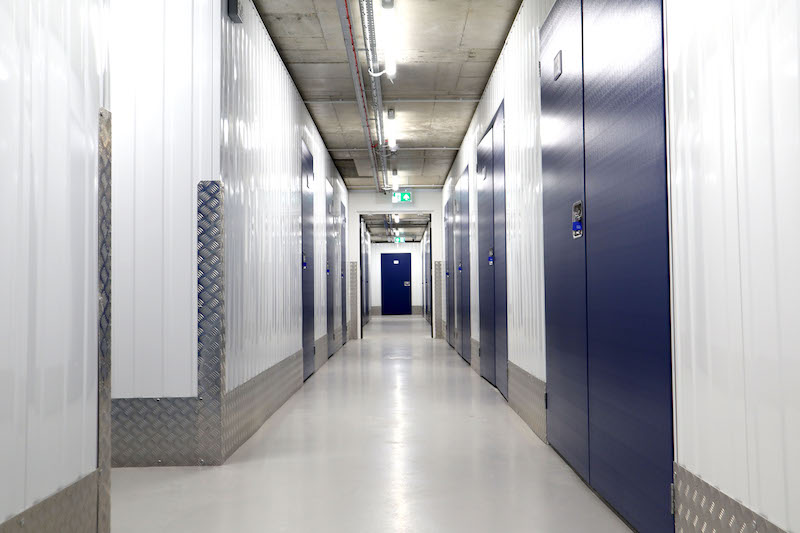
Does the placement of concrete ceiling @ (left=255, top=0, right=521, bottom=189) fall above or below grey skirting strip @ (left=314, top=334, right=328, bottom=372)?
above

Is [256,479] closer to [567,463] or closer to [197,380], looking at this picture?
[197,380]

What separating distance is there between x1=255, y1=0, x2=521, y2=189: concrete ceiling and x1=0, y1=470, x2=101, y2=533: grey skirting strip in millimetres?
4875

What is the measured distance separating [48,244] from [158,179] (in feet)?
7.83

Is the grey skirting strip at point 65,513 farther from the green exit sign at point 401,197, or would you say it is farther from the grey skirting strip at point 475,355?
the green exit sign at point 401,197

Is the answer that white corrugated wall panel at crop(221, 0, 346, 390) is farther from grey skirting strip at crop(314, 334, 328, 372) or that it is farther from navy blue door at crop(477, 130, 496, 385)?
navy blue door at crop(477, 130, 496, 385)

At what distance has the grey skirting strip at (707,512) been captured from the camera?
2.12 metres

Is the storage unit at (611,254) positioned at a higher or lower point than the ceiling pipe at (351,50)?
lower

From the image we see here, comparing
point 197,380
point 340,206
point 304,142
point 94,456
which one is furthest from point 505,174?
point 340,206

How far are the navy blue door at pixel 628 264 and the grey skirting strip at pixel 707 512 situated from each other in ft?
0.37

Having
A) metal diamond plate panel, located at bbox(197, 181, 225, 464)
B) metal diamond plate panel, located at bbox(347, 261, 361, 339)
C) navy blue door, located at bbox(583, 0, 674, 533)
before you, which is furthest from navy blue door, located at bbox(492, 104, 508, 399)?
metal diamond plate panel, located at bbox(347, 261, 361, 339)

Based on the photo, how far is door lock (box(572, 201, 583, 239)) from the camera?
13.2ft

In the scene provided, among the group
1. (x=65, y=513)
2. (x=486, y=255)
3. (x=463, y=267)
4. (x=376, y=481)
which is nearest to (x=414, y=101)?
(x=486, y=255)

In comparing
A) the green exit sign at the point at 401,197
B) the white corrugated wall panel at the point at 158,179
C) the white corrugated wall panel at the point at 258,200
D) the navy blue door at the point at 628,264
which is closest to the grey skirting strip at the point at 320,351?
the white corrugated wall panel at the point at 258,200

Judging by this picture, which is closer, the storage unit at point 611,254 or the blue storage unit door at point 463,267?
the storage unit at point 611,254
